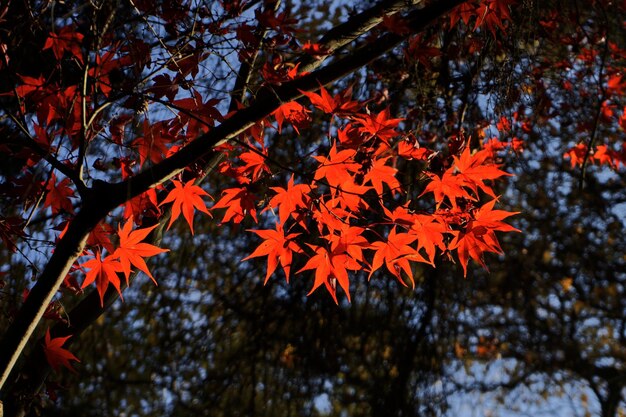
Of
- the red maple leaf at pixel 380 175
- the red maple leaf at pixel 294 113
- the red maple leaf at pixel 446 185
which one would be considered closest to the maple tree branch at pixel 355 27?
the red maple leaf at pixel 294 113

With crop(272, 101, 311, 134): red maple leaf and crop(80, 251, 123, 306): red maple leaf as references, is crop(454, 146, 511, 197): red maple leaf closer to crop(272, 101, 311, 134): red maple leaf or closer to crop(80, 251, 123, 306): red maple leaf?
crop(272, 101, 311, 134): red maple leaf

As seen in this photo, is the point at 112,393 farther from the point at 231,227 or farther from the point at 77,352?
the point at 231,227

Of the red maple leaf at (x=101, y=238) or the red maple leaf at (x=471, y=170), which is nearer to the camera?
the red maple leaf at (x=101, y=238)

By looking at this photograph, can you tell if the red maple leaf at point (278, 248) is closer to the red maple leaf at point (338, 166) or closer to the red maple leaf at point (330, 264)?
the red maple leaf at point (330, 264)

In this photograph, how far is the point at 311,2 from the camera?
401 cm

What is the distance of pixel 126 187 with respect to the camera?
1.23m

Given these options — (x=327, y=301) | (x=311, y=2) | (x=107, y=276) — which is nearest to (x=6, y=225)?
(x=107, y=276)

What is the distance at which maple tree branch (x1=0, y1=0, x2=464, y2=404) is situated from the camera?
3.93 ft

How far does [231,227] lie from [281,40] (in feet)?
8.19

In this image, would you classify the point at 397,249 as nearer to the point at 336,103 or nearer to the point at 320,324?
the point at 336,103

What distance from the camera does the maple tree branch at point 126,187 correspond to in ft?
3.93

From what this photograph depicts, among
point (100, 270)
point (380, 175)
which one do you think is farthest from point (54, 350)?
point (380, 175)

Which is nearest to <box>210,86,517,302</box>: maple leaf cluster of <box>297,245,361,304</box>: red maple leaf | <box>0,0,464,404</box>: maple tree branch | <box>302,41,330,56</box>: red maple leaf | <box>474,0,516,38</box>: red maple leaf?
<box>297,245,361,304</box>: red maple leaf

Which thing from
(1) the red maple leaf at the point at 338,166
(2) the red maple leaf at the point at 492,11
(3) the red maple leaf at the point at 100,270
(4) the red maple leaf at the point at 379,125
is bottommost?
(3) the red maple leaf at the point at 100,270
